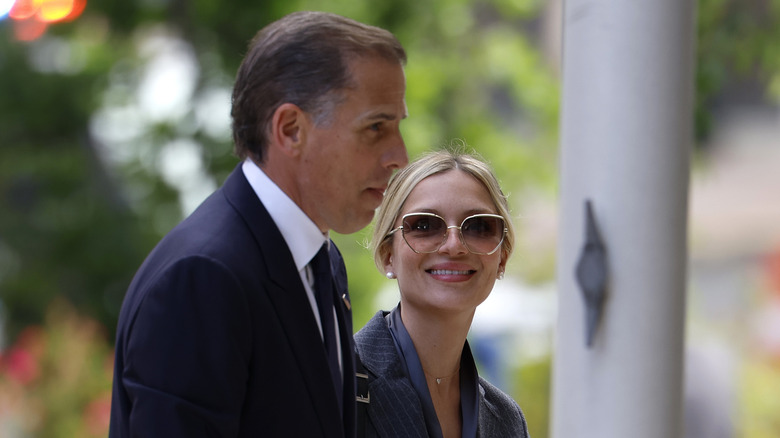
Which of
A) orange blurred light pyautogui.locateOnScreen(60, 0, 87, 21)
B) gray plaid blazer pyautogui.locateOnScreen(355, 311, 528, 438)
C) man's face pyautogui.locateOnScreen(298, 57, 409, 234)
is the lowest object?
gray plaid blazer pyautogui.locateOnScreen(355, 311, 528, 438)

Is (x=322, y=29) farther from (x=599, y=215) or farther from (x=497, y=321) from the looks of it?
(x=497, y=321)

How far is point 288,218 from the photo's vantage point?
6.14ft

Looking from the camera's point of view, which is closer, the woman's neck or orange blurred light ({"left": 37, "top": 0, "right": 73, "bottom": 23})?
the woman's neck

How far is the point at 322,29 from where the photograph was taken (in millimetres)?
1861

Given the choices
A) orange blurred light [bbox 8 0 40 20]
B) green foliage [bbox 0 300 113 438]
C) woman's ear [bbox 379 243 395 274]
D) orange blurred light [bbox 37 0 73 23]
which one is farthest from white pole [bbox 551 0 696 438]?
green foliage [bbox 0 300 113 438]

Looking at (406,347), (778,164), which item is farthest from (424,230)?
(778,164)

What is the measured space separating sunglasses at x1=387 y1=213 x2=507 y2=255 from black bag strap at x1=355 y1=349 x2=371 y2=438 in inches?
11.7

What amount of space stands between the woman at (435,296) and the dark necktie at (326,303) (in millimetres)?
264

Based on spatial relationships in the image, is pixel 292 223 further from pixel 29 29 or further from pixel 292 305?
pixel 29 29

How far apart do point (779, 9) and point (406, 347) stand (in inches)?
158

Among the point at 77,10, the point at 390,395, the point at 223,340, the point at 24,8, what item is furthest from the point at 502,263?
the point at 77,10

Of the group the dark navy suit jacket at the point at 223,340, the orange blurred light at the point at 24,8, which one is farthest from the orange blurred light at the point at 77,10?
the dark navy suit jacket at the point at 223,340

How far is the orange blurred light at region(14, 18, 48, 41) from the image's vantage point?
7.47 m

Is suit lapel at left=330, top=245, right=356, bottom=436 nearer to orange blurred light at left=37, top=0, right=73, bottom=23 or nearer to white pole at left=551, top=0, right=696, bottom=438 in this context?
white pole at left=551, top=0, right=696, bottom=438
